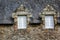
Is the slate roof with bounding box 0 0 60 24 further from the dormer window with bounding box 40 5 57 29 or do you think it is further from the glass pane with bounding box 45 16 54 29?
the glass pane with bounding box 45 16 54 29

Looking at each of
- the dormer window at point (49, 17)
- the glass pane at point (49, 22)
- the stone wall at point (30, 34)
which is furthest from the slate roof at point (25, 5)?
the stone wall at point (30, 34)

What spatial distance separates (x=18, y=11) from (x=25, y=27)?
140 centimetres

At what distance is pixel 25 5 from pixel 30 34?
278 centimetres

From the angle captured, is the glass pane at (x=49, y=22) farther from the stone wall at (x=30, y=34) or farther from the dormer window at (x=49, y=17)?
the stone wall at (x=30, y=34)

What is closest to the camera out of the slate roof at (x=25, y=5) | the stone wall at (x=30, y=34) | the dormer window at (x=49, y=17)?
the stone wall at (x=30, y=34)

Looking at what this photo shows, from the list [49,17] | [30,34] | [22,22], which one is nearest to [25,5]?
[22,22]

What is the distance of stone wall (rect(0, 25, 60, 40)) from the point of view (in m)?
18.0

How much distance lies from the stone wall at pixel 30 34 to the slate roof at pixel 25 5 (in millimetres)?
1080

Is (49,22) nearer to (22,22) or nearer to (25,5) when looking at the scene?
(22,22)

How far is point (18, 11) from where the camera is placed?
18438mm

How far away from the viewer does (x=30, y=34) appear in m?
18.0

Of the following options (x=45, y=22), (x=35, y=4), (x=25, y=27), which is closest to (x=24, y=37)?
(x=25, y=27)

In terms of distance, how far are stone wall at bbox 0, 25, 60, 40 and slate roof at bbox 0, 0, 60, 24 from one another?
1.08 m

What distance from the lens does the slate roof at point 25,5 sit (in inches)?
740
